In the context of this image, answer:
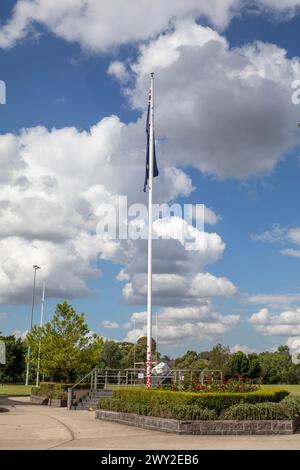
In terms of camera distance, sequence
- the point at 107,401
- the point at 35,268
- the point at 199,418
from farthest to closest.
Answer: the point at 35,268
the point at 107,401
the point at 199,418

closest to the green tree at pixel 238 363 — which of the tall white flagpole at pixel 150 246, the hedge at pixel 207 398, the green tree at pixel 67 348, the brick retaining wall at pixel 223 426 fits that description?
the green tree at pixel 67 348

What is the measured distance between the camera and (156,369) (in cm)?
2612

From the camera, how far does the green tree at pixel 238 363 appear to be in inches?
3393

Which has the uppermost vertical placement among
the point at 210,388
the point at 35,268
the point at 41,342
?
the point at 35,268

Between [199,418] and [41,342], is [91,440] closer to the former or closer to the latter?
[199,418]

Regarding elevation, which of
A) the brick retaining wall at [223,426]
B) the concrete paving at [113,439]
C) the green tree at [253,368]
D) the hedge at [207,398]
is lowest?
the concrete paving at [113,439]

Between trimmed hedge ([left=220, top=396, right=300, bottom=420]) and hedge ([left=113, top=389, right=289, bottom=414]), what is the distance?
0.29m

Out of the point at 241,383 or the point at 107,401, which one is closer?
the point at 241,383

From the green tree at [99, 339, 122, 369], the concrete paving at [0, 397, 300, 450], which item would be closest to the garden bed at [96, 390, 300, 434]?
the concrete paving at [0, 397, 300, 450]

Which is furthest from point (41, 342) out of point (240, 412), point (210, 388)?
point (240, 412)

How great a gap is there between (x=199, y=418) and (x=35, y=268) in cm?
4730

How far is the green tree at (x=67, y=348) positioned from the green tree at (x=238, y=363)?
181 feet

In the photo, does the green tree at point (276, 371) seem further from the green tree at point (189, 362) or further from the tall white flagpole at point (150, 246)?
the tall white flagpole at point (150, 246)

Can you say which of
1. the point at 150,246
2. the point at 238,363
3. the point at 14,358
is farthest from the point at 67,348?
the point at 238,363
